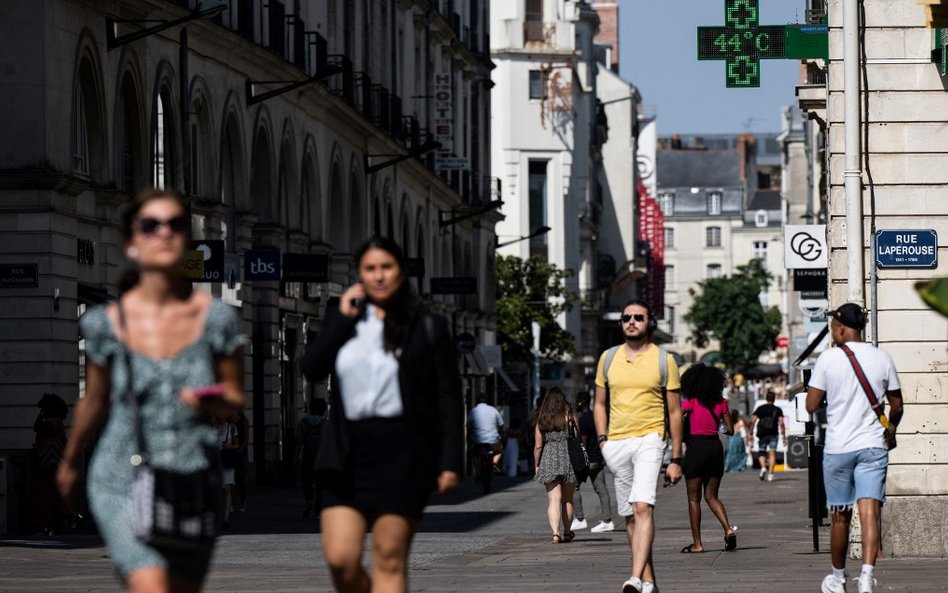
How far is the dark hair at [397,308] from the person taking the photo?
9.04 meters

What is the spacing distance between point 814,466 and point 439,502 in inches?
585

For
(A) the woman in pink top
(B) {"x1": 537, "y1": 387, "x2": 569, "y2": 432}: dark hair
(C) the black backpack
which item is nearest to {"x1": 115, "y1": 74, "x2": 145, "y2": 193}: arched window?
(C) the black backpack

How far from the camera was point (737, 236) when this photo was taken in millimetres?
177125

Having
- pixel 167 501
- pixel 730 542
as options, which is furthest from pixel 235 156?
pixel 167 501

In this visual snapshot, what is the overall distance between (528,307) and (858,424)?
59262 millimetres

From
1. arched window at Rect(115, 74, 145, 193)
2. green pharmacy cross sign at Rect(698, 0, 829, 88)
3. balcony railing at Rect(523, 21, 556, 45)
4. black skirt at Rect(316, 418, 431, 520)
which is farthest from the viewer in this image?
balcony railing at Rect(523, 21, 556, 45)

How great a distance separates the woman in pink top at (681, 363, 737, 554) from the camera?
2000 cm

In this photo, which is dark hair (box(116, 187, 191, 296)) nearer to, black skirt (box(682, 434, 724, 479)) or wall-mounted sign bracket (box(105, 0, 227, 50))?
black skirt (box(682, 434, 724, 479))

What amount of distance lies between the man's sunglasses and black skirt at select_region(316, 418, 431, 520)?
1744 mm

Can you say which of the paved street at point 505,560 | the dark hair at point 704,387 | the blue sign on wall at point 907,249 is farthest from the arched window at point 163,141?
the blue sign on wall at point 907,249

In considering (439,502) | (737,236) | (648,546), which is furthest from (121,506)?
(737,236)

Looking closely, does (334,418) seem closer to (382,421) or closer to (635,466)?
(382,421)

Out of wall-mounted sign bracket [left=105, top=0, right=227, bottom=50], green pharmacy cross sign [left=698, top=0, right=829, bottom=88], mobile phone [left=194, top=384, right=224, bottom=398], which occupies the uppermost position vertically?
wall-mounted sign bracket [left=105, top=0, right=227, bottom=50]

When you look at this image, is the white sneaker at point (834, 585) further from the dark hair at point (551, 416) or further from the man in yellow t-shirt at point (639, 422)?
the dark hair at point (551, 416)
